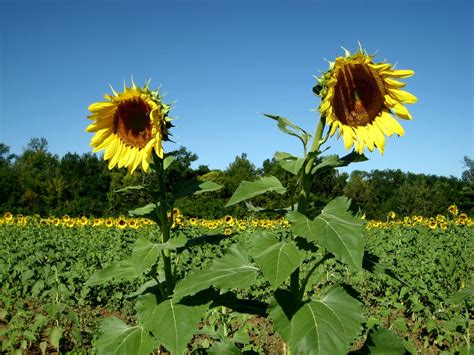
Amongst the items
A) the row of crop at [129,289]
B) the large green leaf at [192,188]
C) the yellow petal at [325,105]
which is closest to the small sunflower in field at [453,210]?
the row of crop at [129,289]

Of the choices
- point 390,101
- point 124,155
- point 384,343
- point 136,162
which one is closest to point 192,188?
point 136,162

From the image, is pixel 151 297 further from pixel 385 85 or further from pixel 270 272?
pixel 385 85

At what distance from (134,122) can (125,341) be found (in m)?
1.14

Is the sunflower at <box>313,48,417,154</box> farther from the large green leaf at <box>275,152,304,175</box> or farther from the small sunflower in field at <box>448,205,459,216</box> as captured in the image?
the small sunflower in field at <box>448,205,459,216</box>

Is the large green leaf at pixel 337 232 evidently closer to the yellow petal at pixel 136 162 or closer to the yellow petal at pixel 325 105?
the yellow petal at pixel 325 105

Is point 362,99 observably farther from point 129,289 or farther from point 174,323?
point 129,289

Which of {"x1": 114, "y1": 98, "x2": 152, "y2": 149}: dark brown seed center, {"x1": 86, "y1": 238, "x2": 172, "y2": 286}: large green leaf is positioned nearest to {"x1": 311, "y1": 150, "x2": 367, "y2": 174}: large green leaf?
{"x1": 86, "y1": 238, "x2": 172, "y2": 286}: large green leaf

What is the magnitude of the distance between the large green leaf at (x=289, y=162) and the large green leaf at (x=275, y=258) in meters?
0.32

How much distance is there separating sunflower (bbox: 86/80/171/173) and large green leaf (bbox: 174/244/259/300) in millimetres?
630

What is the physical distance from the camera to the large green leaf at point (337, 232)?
181 cm

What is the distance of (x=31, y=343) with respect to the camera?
14.7 feet

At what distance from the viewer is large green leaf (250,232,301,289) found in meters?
1.88

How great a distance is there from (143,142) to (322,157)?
3.17 feet

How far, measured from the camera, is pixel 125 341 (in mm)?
2484
